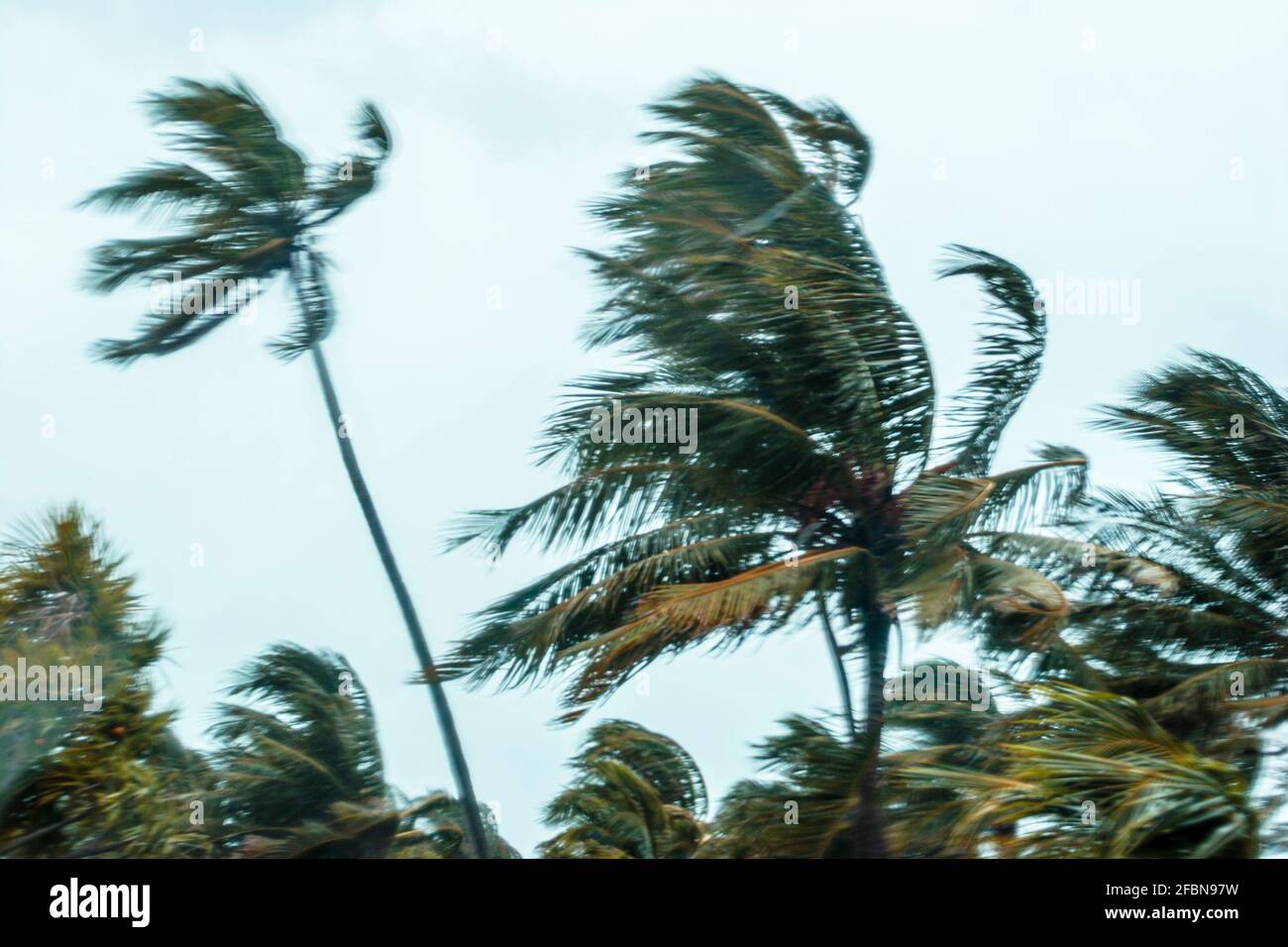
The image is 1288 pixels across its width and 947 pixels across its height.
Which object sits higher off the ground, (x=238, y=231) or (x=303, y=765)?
(x=238, y=231)

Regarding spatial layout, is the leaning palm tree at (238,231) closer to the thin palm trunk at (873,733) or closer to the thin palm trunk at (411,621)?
the thin palm trunk at (411,621)

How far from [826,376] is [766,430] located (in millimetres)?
665

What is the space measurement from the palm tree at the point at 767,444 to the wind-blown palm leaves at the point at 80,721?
2232 mm

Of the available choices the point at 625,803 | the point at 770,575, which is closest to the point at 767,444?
the point at 770,575

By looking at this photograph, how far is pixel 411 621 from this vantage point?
11336 mm

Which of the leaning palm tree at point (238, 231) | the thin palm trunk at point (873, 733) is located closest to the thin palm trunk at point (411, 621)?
the leaning palm tree at point (238, 231)

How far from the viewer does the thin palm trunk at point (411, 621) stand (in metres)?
10.6

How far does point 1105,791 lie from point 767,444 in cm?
387

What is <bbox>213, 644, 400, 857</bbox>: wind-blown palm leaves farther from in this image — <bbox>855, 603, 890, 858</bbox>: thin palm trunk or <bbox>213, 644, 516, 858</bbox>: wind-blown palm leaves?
<bbox>855, 603, 890, 858</bbox>: thin palm trunk

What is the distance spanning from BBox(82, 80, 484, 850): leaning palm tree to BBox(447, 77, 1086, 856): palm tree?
2.99m

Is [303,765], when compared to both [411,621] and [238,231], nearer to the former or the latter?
[411,621]
